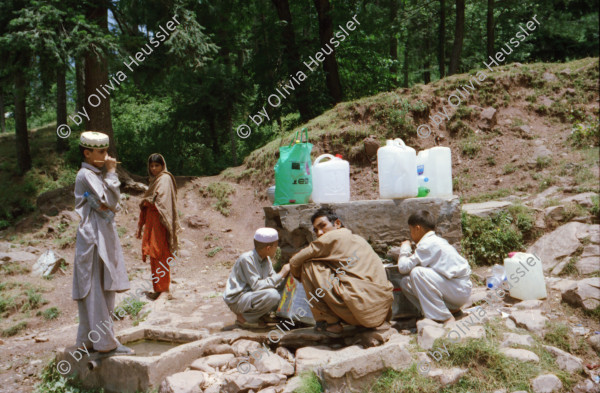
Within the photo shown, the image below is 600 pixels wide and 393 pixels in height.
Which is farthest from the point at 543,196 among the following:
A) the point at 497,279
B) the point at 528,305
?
the point at 528,305

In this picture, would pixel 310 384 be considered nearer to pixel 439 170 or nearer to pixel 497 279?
pixel 497 279

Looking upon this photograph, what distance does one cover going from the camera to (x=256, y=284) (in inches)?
167

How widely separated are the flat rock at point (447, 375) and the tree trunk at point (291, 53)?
956 cm

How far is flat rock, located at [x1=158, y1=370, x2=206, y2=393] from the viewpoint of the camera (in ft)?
10.5

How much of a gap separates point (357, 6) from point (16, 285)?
1191cm

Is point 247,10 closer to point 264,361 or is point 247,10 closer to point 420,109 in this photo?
point 420,109

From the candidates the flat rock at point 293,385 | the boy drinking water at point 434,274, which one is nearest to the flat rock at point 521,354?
the boy drinking water at point 434,274

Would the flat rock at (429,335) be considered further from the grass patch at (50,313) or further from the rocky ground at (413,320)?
the grass patch at (50,313)

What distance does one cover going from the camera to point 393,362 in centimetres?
309

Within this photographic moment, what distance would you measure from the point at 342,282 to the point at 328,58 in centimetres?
935

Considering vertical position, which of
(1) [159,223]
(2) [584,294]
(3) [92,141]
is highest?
(3) [92,141]

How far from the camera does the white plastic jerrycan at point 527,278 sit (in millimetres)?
4281

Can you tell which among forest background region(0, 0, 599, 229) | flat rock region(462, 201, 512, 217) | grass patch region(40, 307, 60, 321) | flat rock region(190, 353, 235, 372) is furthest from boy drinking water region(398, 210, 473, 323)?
forest background region(0, 0, 599, 229)

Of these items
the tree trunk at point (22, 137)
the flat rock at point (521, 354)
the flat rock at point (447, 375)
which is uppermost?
the tree trunk at point (22, 137)
